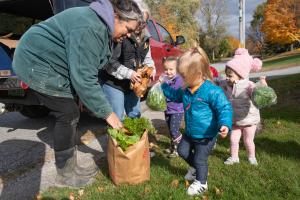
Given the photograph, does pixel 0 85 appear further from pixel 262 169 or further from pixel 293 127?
pixel 293 127

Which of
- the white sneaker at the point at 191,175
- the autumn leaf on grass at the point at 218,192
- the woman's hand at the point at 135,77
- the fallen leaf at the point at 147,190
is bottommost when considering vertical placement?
the autumn leaf on grass at the point at 218,192

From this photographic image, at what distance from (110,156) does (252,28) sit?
55.0m

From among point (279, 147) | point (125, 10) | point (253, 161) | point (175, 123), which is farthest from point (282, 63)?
point (125, 10)

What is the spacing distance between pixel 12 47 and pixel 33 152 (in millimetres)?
1864

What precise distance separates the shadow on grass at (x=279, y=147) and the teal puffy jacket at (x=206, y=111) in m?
1.45

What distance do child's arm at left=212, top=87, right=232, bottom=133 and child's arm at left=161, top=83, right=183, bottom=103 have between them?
0.49 meters

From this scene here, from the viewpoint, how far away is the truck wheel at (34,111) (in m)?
6.91

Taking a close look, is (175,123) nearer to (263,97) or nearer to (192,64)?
(263,97)

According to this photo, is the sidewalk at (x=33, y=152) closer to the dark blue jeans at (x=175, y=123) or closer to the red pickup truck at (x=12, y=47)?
the red pickup truck at (x=12, y=47)

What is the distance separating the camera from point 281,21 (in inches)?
1346

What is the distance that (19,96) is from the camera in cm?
544

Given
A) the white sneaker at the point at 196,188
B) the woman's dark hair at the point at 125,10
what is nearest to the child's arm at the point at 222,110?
the white sneaker at the point at 196,188

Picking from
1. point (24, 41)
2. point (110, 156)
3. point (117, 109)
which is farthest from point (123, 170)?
point (24, 41)

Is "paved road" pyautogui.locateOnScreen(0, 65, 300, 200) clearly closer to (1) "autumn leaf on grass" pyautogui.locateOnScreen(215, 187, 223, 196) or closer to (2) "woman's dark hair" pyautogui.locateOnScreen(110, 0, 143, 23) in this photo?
(1) "autumn leaf on grass" pyautogui.locateOnScreen(215, 187, 223, 196)
